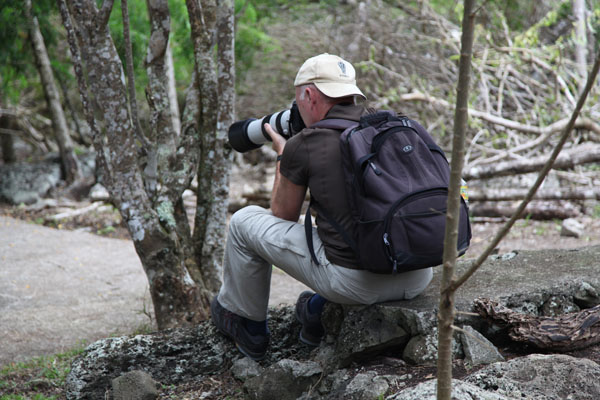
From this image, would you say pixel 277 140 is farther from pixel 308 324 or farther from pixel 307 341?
pixel 307 341

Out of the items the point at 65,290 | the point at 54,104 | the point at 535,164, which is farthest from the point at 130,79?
the point at 54,104

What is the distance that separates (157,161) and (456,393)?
2666 mm

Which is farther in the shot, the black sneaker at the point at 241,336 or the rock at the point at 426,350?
the black sneaker at the point at 241,336

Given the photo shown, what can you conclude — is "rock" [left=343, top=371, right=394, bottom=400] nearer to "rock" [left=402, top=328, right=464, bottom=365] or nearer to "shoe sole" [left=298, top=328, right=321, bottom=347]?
"rock" [left=402, top=328, right=464, bottom=365]

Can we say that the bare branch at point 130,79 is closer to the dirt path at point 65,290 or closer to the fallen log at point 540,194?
the dirt path at point 65,290

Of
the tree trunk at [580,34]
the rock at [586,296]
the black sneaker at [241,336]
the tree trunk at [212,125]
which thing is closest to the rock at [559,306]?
the rock at [586,296]

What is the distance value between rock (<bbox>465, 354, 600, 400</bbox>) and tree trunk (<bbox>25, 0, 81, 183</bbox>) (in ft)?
28.9

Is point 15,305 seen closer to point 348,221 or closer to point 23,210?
point 348,221

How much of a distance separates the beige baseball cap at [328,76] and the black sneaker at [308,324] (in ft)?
3.73

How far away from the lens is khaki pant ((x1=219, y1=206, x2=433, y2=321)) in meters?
2.53

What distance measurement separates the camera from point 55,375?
128 inches

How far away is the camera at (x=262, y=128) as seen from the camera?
2.90 metres

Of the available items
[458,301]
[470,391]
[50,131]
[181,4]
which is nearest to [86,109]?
[458,301]

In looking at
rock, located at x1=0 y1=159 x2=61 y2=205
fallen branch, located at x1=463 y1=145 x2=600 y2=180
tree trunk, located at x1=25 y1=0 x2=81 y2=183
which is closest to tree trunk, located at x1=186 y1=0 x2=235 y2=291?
fallen branch, located at x1=463 y1=145 x2=600 y2=180
